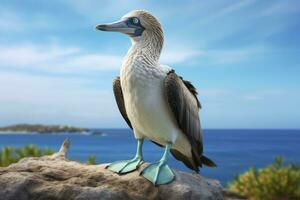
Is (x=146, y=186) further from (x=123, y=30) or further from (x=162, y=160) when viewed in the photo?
(x=123, y=30)

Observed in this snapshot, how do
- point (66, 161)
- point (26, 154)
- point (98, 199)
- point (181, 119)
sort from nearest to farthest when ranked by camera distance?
point (98, 199)
point (181, 119)
point (66, 161)
point (26, 154)

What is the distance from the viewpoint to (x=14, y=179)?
5.46 m

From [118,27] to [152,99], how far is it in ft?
3.28

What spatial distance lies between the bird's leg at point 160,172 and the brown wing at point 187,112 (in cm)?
36

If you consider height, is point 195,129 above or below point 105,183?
above

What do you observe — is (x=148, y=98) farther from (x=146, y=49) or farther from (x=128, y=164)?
(x=128, y=164)

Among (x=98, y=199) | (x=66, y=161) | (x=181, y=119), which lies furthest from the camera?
(x=66, y=161)

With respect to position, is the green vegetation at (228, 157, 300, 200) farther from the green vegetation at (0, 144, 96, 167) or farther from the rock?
the rock

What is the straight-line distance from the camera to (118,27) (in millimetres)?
5676

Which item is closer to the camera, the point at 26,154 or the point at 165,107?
the point at 165,107

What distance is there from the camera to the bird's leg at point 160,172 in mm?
5484

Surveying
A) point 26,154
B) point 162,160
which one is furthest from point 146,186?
point 26,154

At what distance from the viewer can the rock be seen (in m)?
5.33

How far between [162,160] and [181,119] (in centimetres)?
54
